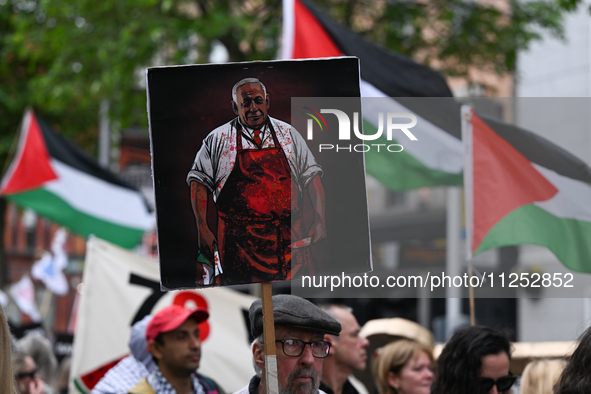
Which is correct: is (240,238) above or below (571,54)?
below

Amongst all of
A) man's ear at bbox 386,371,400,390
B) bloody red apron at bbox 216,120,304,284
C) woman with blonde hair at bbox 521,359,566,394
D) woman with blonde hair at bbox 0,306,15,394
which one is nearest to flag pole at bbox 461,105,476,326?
man's ear at bbox 386,371,400,390

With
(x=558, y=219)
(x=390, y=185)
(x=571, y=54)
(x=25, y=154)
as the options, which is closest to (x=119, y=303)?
(x=390, y=185)

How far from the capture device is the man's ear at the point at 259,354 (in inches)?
126

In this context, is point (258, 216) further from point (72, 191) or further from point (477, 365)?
point (72, 191)

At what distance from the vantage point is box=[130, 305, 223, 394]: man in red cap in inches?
184

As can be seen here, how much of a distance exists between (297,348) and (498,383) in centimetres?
117

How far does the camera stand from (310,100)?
3.12 m

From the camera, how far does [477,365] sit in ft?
12.5

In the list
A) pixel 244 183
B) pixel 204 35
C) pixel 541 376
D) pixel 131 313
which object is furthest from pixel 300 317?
pixel 204 35

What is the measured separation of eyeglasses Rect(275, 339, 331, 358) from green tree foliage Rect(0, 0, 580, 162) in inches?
331

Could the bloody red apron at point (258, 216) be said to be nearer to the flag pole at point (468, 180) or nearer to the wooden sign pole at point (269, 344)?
the wooden sign pole at point (269, 344)

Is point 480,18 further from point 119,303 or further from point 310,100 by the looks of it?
point 310,100

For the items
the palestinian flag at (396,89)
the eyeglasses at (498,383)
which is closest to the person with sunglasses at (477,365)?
the eyeglasses at (498,383)

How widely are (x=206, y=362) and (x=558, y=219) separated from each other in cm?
302
